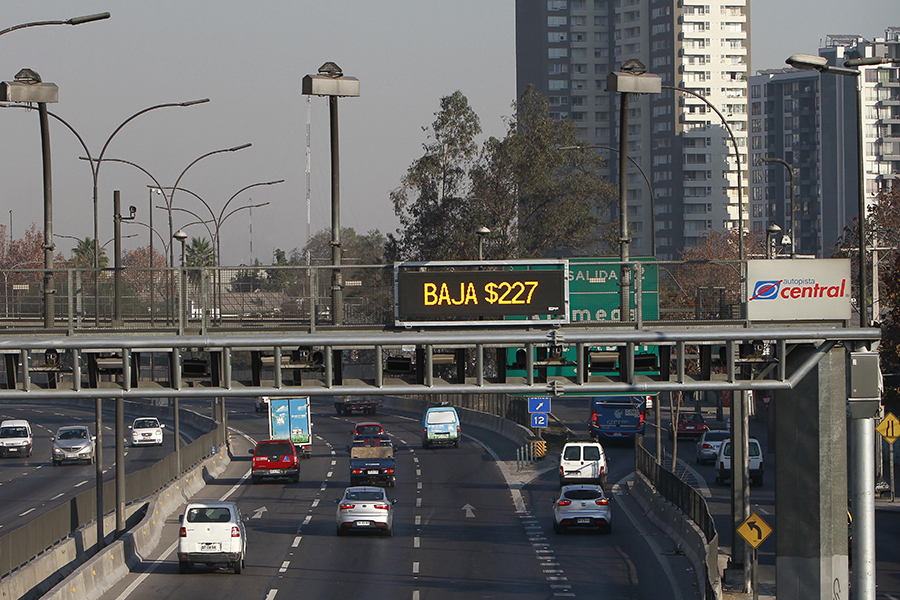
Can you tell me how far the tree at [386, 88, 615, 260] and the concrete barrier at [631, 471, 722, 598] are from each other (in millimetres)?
32175

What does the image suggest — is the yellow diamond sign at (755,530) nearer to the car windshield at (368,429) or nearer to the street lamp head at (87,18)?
the street lamp head at (87,18)

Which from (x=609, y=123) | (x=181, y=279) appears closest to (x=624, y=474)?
(x=181, y=279)

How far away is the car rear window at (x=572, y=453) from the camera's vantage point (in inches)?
1750

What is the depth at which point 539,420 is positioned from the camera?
48.2 m

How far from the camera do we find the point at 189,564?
2875cm

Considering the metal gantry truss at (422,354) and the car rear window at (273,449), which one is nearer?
the metal gantry truss at (422,354)

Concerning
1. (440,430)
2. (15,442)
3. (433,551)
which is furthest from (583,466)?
(15,442)

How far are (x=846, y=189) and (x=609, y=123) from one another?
35590mm

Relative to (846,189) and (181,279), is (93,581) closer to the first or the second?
(181,279)

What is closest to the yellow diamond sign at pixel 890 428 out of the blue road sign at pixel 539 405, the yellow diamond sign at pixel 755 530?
the yellow diamond sign at pixel 755 530

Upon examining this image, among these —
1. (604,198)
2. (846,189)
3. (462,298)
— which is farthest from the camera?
(846,189)

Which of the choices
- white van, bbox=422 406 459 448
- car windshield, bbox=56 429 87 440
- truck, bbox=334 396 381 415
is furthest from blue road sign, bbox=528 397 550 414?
truck, bbox=334 396 381 415

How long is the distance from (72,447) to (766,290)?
4344cm

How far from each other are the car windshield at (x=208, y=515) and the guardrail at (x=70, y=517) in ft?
11.8
